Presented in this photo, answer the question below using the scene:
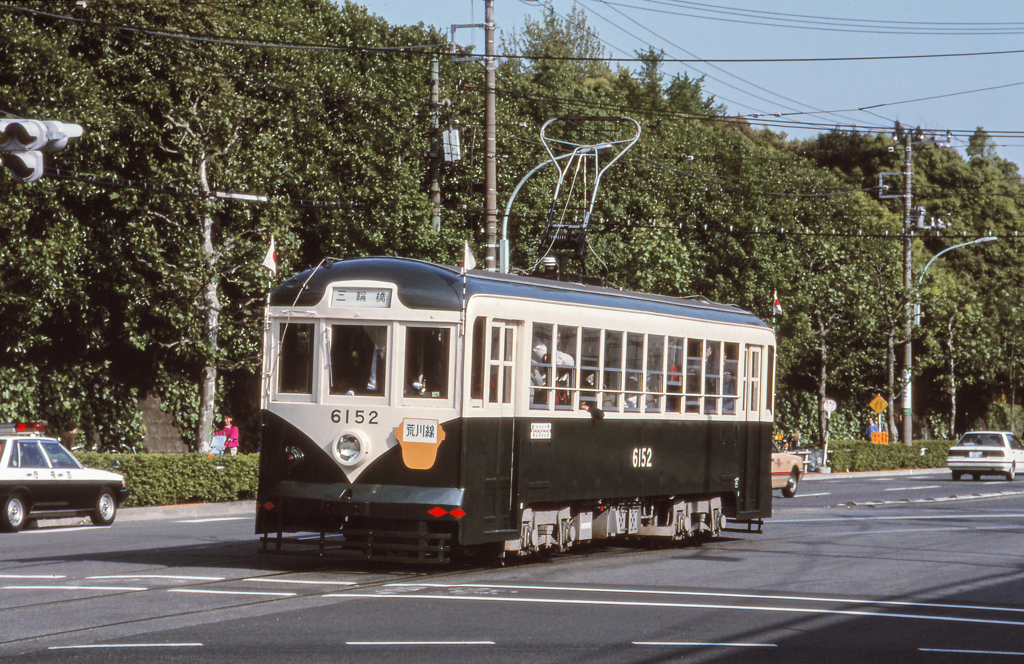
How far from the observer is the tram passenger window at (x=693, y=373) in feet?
59.9

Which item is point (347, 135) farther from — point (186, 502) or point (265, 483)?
point (265, 483)

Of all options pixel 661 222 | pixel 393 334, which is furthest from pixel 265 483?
pixel 661 222

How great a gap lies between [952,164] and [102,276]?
189 ft

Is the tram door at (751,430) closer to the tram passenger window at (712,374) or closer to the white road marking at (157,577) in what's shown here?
the tram passenger window at (712,374)

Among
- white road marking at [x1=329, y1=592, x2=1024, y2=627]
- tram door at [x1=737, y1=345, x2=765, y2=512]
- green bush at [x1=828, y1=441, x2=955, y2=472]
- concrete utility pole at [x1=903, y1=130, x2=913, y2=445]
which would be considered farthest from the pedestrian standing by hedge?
concrete utility pole at [x1=903, y1=130, x2=913, y2=445]

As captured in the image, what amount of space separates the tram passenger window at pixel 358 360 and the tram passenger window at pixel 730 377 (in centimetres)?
620

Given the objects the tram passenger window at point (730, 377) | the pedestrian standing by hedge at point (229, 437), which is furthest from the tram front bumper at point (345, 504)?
the pedestrian standing by hedge at point (229, 437)

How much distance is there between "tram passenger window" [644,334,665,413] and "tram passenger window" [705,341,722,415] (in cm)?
123

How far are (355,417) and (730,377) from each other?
22.1 ft

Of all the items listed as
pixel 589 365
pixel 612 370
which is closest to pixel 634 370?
pixel 612 370

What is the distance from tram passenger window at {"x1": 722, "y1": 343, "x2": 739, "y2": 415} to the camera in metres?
19.2

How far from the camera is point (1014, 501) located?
3158 cm

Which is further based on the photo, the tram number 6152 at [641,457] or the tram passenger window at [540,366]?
the tram number 6152 at [641,457]

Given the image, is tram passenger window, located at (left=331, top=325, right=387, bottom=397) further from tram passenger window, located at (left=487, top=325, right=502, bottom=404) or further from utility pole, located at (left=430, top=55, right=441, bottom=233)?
utility pole, located at (left=430, top=55, right=441, bottom=233)
